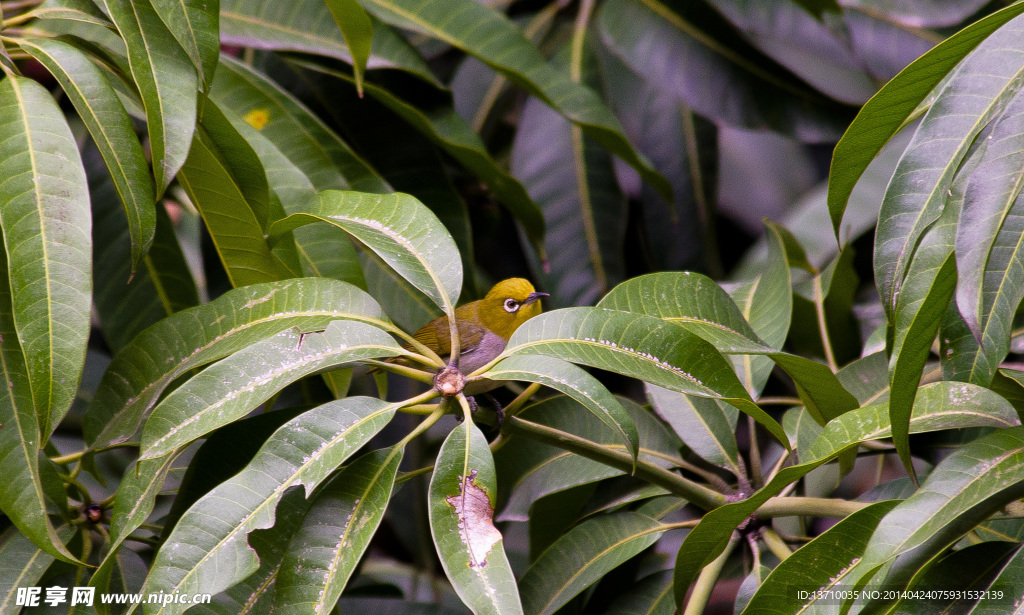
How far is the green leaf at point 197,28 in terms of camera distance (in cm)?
131

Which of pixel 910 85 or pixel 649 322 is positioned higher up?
pixel 910 85

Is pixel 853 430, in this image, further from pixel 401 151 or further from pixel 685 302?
pixel 401 151

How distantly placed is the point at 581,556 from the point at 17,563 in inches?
44.1

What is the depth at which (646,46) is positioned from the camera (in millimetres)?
2742

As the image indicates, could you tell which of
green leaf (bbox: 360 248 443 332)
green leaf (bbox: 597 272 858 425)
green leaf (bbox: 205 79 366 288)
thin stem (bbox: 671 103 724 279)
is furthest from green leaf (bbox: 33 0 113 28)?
thin stem (bbox: 671 103 724 279)

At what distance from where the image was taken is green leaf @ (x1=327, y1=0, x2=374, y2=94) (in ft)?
5.02

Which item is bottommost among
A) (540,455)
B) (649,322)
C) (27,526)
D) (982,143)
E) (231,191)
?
(540,455)

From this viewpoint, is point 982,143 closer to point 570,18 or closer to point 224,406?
point 224,406

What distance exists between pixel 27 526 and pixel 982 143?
1.65 meters

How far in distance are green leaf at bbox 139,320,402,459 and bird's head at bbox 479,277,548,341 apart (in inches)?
50.7

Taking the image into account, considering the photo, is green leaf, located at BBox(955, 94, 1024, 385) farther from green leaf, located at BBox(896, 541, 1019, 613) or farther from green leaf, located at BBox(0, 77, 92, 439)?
green leaf, located at BBox(0, 77, 92, 439)

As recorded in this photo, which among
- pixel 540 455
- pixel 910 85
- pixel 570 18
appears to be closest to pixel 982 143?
pixel 910 85

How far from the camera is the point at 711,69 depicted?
2.73 metres

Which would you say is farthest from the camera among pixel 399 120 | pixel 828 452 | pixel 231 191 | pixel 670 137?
pixel 670 137
